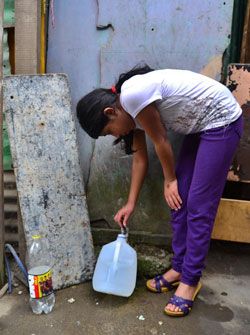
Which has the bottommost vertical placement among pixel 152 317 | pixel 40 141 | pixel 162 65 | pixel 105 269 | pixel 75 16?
pixel 152 317

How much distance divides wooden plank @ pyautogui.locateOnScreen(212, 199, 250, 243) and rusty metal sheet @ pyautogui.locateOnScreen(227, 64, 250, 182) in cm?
17

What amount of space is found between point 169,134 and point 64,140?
71 centimetres

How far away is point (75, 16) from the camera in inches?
104

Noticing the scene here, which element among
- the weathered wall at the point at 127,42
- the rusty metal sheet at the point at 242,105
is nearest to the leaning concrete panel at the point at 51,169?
the weathered wall at the point at 127,42

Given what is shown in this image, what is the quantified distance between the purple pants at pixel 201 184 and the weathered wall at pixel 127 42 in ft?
1.40

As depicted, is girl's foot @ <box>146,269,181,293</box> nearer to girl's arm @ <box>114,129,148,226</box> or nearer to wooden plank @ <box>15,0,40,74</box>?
girl's arm @ <box>114,129,148,226</box>

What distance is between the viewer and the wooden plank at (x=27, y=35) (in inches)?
98.3

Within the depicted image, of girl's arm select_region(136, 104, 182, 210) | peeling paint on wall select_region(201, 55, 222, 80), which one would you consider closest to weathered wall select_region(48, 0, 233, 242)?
peeling paint on wall select_region(201, 55, 222, 80)

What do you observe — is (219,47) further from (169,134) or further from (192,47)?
(169,134)

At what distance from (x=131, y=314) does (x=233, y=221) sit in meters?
0.95

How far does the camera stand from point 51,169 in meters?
2.44

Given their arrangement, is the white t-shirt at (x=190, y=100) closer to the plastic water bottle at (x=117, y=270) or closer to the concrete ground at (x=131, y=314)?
the plastic water bottle at (x=117, y=270)

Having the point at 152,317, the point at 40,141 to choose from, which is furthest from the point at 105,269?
the point at 40,141

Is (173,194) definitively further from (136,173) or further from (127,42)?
(127,42)
